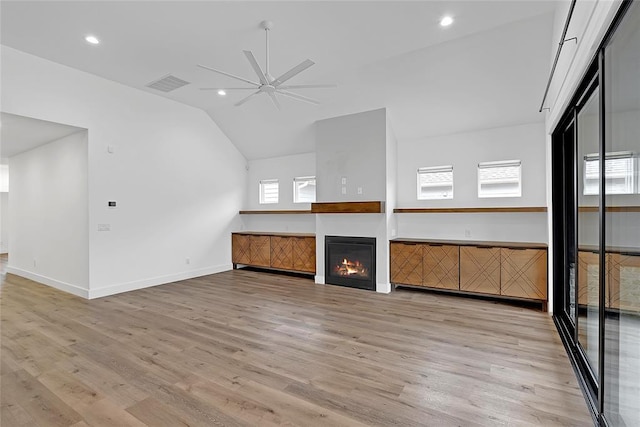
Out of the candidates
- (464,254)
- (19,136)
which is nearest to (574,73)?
(464,254)

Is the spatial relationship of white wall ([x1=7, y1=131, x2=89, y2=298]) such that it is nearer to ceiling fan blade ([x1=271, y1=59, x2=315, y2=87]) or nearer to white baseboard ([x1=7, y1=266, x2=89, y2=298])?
white baseboard ([x1=7, y1=266, x2=89, y2=298])

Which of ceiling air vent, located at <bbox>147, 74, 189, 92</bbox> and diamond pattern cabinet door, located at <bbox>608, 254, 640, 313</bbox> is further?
ceiling air vent, located at <bbox>147, 74, 189, 92</bbox>

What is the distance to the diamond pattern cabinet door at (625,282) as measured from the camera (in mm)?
1546

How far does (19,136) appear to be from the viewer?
530 cm

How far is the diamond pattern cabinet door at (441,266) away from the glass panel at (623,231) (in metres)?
2.99

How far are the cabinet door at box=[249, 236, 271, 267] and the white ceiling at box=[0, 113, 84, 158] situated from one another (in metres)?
3.71

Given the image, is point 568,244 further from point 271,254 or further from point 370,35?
point 271,254

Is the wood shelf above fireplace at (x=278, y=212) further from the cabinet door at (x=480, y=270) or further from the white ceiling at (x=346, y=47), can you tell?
the cabinet door at (x=480, y=270)

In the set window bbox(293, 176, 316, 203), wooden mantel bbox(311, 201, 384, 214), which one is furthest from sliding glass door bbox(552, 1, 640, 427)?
window bbox(293, 176, 316, 203)

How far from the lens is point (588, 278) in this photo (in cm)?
248

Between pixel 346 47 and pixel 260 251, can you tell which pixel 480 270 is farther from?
pixel 260 251

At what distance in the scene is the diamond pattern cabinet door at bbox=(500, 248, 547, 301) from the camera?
429 cm

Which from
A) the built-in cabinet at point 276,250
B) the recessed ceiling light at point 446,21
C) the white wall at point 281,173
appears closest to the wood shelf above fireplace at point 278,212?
the white wall at point 281,173

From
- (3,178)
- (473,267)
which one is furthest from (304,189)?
(3,178)
